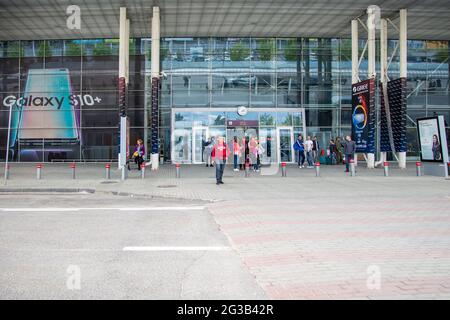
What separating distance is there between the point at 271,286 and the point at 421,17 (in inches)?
1022

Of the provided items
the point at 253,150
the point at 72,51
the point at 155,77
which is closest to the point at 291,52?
the point at 253,150

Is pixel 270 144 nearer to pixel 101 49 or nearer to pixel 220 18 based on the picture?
pixel 220 18

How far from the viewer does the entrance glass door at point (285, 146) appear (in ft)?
99.7

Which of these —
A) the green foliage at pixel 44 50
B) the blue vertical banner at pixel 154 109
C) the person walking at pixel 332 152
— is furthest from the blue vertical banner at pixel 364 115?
the green foliage at pixel 44 50

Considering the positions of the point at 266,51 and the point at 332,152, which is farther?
the point at 266,51

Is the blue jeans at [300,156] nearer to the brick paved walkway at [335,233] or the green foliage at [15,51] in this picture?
the brick paved walkway at [335,233]

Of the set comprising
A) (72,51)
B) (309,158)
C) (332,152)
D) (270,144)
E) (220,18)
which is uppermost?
(220,18)

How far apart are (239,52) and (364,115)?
10324 mm

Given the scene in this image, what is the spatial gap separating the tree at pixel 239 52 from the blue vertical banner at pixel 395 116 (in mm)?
9621

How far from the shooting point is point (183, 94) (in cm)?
3052

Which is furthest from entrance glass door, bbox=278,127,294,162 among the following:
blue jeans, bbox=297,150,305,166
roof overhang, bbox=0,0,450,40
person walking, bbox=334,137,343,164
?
roof overhang, bbox=0,0,450,40

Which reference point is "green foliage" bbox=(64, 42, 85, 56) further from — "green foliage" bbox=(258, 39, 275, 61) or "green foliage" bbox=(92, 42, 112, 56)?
"green foliage" bbox=(258, 39, 275, 61)
